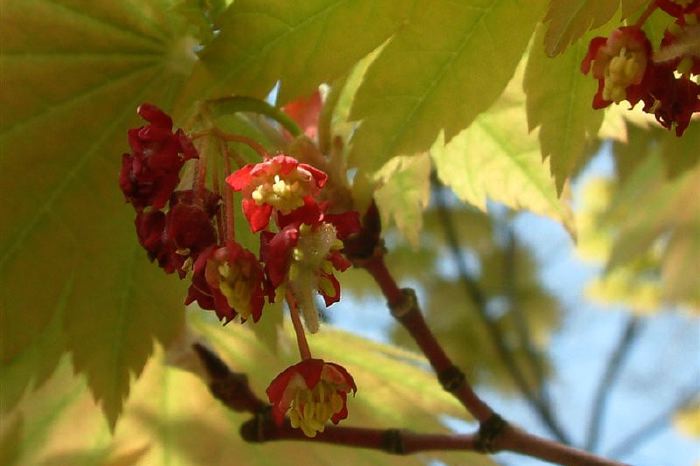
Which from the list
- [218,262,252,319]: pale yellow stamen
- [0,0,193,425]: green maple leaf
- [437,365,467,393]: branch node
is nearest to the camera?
[218,262,252,319]: pale yellow stamen

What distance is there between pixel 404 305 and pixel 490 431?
0.15 m

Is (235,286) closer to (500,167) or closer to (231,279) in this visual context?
(231,279)

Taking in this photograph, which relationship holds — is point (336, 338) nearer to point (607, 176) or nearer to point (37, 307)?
point (37, 307)

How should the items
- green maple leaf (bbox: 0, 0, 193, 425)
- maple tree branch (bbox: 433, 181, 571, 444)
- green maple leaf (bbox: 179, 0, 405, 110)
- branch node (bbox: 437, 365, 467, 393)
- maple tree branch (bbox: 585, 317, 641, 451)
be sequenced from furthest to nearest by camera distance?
maple tree branch (bbox: 585, 317, 641, 451)
maple tree branch (bbox: 433, 181, 571, 444)
branch node (bbox: 437, 365, 467, 393)
green maple leaf (bbox: 0, 0, 193, 425)
green maple leaf (bbox: 179, 0, 405, 110)

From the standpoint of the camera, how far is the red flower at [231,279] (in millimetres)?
625

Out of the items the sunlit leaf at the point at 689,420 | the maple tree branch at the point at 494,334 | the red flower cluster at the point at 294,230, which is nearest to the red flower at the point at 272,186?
the red flower cluster at the point at 294,230

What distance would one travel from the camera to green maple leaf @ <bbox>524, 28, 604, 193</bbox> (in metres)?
0.78

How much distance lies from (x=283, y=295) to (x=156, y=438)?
548 millimetres

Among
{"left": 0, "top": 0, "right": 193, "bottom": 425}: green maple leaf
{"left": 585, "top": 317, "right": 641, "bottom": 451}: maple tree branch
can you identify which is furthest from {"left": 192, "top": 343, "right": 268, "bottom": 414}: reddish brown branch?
{"left": 585, "top": 317, "right": 641, "bottom": 451}: maple tree branch

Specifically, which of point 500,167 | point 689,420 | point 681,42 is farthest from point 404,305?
point 689,420

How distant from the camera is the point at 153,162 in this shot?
2.15ft

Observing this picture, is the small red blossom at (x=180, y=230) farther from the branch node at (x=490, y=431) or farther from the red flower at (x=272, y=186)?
the branch node at (x=490, y=431)

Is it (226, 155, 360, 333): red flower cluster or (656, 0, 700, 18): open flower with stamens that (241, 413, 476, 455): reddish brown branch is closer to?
(226, 155, 360, 333): red flower cluster

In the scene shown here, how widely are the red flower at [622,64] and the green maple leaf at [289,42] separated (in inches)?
6.4
